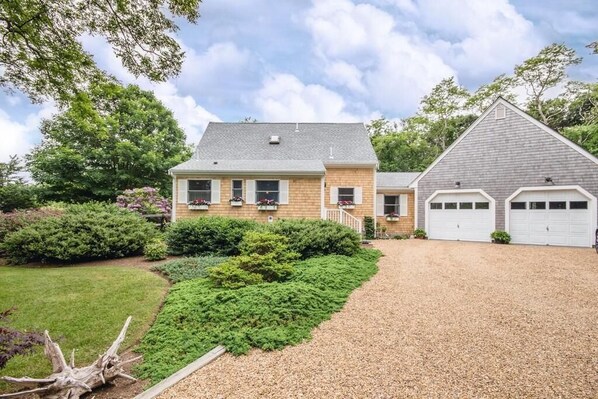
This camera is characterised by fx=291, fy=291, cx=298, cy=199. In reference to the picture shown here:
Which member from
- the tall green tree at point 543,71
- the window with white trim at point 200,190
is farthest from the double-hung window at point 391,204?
the tall green tree at point 543,71

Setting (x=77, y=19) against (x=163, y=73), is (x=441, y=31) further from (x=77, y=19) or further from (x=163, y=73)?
(x=77, y=19)

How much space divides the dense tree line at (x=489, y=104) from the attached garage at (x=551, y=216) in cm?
902

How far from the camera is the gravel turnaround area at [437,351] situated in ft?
9.70

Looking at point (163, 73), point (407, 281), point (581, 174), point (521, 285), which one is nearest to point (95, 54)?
point (163, 73)

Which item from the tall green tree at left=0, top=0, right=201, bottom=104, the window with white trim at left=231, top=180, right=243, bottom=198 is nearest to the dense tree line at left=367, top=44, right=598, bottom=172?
the window with white trim at left=231, top=180, right=243, bottom=198

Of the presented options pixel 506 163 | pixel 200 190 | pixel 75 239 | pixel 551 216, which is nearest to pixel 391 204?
pixel 506 163

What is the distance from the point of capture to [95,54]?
620 cm

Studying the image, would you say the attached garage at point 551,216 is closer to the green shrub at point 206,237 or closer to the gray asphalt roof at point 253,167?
the gray asphalt roof at point 253,167

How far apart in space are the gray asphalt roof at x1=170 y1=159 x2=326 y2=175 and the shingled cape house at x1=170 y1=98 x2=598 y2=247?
45 millimetres

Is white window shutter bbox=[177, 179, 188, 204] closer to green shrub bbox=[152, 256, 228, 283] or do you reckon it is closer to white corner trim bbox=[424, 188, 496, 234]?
green shrub bbox=[152, 256, 228, 283]

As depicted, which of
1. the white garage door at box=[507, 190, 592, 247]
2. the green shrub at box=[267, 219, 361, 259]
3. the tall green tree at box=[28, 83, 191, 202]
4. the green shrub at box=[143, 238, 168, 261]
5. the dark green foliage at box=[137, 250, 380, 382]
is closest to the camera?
the dark green foliage at box=[137, 250, 380, 382]

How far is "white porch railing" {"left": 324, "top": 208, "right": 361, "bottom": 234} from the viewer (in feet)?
38.4

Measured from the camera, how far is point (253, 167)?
13203 millimetres

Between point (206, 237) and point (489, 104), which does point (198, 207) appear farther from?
point (489, 104)
